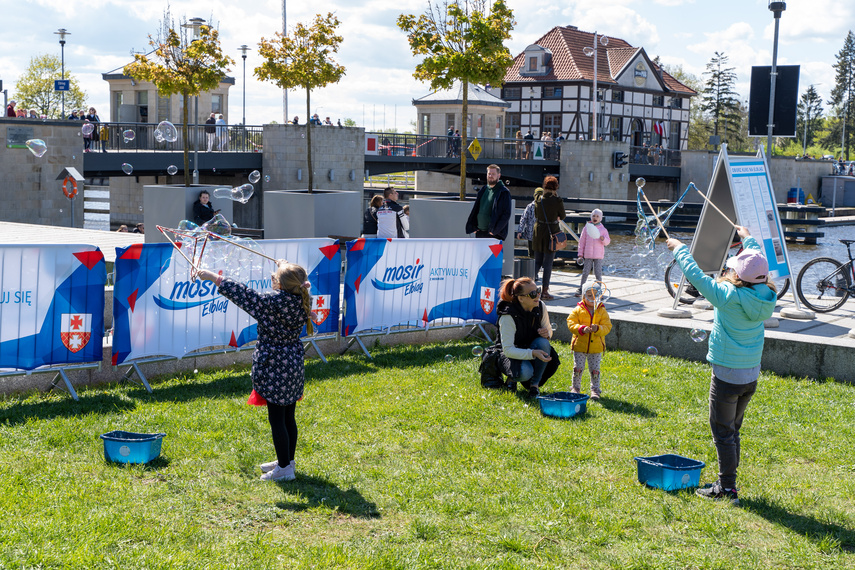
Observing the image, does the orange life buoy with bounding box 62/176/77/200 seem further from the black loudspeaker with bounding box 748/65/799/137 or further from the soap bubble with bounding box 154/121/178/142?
the black loudspeaker with bounding box 748/65/799/137

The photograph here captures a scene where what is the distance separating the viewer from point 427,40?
55.3ft

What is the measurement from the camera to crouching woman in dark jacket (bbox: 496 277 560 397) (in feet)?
27.4

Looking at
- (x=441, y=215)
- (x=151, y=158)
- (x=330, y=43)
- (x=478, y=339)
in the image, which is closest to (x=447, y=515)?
(x=478, y=339)

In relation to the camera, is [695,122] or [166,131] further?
[695,122]

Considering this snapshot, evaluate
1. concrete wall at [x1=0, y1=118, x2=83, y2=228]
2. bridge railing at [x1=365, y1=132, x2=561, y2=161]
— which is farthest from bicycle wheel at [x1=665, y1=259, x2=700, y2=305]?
bridge railing at [x1=365, y1=132, x2=561, y2=161]

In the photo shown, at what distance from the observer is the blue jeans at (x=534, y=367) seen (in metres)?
8.36

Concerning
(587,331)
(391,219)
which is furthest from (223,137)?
(587,331)

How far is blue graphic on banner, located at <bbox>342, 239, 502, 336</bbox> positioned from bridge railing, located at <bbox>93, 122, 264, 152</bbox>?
20812mm

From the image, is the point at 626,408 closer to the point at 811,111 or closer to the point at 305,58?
the point at 305,58

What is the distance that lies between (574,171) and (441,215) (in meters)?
34.4

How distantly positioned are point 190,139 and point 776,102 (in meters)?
26.7

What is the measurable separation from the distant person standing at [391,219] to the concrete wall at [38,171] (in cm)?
1623

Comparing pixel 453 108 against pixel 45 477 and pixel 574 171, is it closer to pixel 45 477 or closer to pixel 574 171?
pixel 574 171

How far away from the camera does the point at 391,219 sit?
15.6 metres
